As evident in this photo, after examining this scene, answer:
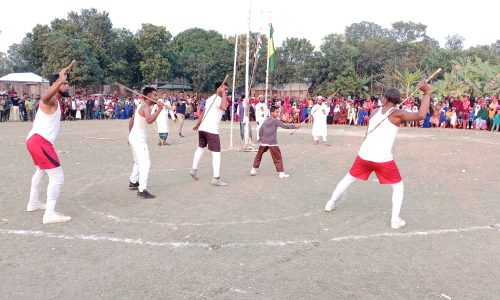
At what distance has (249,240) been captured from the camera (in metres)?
5.49

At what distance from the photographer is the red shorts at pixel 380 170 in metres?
6.12

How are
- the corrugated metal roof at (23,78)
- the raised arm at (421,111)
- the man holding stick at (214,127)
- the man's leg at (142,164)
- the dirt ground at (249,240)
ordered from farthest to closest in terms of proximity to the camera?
the corrugated metal roof at (23,78) < the man holding stick at (214,127) < the man's leg at (142,164) < the raised arm at (421,111) < the dirt ground at (249,240)

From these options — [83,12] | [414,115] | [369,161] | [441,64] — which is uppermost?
[83,12]

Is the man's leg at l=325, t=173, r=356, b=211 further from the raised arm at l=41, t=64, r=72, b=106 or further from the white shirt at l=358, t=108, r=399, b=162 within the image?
the raised arm at l=41, t=64, r=72, b=106

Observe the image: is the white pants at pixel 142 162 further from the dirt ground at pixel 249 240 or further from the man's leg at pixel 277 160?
the man's leg at pixel 277 160

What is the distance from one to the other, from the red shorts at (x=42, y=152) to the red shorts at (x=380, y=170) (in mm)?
4178

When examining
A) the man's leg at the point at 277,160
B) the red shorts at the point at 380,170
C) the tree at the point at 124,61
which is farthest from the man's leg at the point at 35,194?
the tree at the point at 124,61

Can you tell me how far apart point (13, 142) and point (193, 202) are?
11038 millimetres

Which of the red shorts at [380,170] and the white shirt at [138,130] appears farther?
the white shirt at [138,130]

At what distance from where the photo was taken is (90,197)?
24.9 ft

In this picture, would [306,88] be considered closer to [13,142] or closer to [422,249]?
[13,142]


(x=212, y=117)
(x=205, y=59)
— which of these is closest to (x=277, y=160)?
(x=212, y=117)

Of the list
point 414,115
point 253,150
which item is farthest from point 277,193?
point 253,150

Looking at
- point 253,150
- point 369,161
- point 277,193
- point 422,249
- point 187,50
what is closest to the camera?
point 422,249
